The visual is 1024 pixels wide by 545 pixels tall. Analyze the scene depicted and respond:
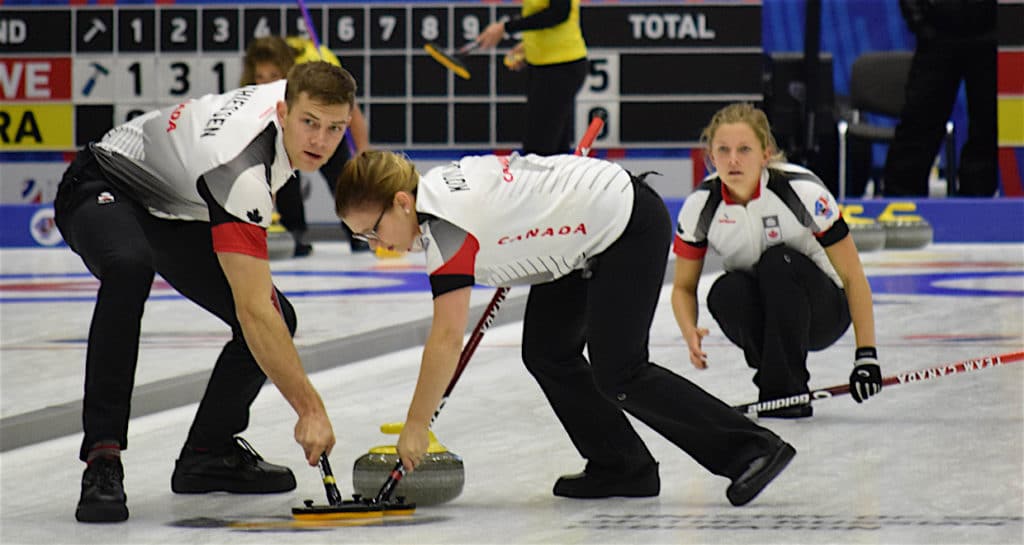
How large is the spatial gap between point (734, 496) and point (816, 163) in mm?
6774

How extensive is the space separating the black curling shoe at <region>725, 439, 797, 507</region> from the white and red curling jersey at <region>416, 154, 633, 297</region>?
0.46 meters

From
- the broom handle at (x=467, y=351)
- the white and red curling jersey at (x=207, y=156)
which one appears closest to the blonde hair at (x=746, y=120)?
the broom handle at (x=467, y=351)

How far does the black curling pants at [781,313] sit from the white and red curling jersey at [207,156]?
1222mm

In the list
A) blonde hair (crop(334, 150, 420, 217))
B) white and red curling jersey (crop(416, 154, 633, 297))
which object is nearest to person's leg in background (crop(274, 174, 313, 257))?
white and red curling jersey (crop(416, 154, 633, 297))

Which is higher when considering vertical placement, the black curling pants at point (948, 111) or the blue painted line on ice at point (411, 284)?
the black curling pants at point (948, 111)

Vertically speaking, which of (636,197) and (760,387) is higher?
(636,197)

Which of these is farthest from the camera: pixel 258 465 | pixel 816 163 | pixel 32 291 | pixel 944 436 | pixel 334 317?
pixel 816 163

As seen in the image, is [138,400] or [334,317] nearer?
[138,400]

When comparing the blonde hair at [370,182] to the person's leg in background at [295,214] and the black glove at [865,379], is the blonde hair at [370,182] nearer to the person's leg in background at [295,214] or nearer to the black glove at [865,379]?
the black glove at [865,379]

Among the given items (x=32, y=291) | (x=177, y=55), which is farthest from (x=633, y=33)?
(x=32, y=291)

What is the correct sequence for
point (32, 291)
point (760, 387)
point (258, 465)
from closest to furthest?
point (258, 465)
point (760, 387)
point (32, 291)

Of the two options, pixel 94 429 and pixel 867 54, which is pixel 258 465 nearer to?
pixel 94 429

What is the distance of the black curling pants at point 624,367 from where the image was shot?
9.50 feet

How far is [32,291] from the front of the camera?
6625 mm
